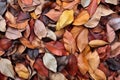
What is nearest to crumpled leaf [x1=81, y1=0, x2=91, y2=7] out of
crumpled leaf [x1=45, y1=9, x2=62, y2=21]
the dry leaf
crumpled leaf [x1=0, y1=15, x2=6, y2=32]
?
crumpled leaf [x1=45, y1=9, x2=62, y2=21]

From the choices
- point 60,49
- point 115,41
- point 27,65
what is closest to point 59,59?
point 60,49

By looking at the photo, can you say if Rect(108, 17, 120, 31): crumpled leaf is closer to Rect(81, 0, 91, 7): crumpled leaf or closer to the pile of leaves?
the pile of leaves

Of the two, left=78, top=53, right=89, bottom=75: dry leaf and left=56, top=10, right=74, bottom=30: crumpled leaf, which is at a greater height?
left=56, top=10, right=74, bottom=30: crumpled leaf

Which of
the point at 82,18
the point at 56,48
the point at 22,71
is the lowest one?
the point at 22,71

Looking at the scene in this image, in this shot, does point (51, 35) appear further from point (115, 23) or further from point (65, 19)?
point (115, 23)

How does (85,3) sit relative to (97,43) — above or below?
above

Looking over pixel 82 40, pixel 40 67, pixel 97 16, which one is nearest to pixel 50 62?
pixel 40 67
